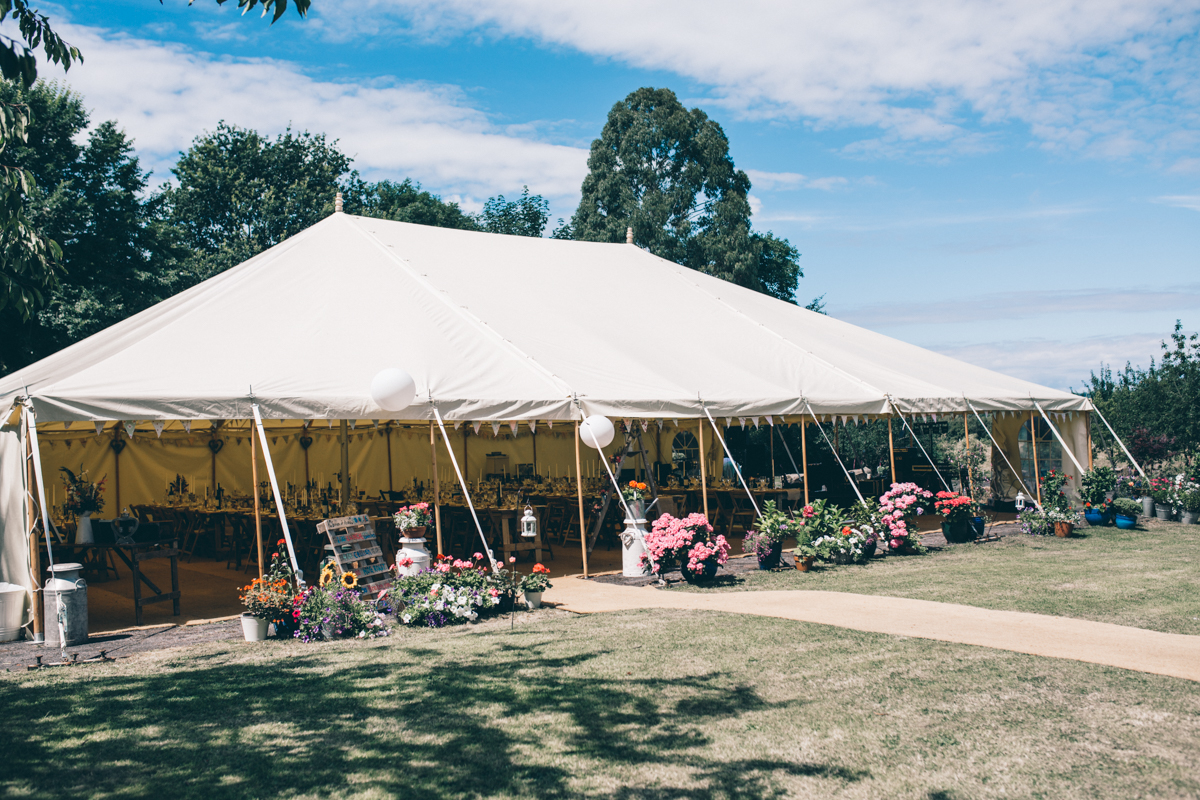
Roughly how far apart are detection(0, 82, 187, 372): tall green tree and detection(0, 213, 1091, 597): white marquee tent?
995 centimetres

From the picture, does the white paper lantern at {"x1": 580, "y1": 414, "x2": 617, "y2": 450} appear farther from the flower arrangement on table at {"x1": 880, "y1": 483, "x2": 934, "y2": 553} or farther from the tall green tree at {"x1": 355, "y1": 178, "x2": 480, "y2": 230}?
the tall green tree at {"x1": 355, "y1": 178, "x2": 480, "y2": 230}

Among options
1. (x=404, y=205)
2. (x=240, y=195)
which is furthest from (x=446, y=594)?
(x=404, y=205)

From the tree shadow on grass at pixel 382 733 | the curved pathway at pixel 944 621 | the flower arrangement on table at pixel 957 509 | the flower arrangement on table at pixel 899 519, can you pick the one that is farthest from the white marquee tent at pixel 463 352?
the tree shadow on grass at pixel 382 733

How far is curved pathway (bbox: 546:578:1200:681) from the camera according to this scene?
18.9 ft

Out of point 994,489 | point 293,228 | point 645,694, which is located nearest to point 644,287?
point 994,489

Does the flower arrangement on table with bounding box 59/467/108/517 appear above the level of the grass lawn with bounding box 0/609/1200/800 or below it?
above

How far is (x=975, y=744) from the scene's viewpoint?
4.16 metres

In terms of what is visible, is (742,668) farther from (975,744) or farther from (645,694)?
(975,744)

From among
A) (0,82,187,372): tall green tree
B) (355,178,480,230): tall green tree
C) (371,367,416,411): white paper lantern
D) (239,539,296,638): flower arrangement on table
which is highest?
(355,178,480,230): tall green tree

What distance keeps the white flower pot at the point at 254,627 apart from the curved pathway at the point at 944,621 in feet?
8.51

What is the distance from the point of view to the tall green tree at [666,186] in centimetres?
2733

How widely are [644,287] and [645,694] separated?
32.6 ft

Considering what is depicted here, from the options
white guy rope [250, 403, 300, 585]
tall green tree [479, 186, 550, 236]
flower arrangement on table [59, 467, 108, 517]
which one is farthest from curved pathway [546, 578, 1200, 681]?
tall green tree [479, 186, 550, 236]

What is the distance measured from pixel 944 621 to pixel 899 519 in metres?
4.25
